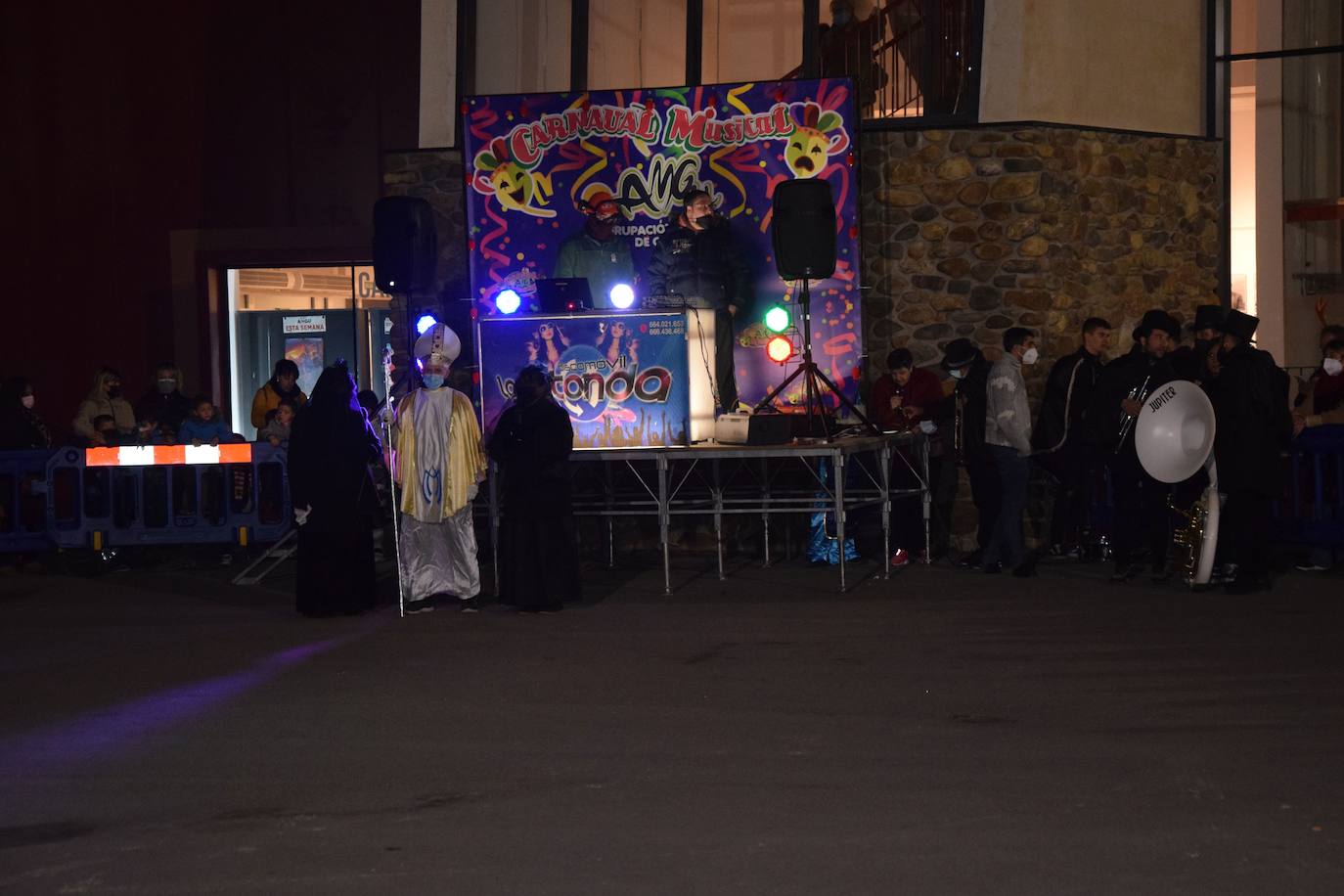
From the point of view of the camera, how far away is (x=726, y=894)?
17.7ft

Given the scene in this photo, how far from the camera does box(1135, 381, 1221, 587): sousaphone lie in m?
12.0

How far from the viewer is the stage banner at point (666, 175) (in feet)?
50.8

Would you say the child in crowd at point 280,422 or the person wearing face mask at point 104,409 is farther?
the person wearing face mask at point 104,409

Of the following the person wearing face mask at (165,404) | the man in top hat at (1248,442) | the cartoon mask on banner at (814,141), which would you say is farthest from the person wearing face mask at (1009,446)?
the person wearing face mask at (165,404)

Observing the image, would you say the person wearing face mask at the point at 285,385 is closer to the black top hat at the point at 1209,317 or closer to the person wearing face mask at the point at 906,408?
the person wearing face mask at the point at 906,408

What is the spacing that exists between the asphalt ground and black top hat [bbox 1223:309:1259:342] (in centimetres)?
184

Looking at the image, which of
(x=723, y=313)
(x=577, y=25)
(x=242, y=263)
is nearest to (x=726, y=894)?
(x=723, y=313)

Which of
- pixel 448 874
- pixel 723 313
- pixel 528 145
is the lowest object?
pixel 448 874

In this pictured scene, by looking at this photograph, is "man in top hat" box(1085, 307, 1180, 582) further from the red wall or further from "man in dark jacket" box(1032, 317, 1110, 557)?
the red wall

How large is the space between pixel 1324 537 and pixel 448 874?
9.35 metres

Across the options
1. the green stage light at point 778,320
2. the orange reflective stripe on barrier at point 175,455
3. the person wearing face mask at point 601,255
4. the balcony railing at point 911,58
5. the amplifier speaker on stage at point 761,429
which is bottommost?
the orange reflective stripe on barrier at point 175,455

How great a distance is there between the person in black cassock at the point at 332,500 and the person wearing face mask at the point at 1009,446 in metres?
4.60

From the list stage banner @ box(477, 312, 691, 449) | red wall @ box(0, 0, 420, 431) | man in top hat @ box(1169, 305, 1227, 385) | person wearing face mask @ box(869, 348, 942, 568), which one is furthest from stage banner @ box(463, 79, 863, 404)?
red wall @ box(0, 0, 420, 431)

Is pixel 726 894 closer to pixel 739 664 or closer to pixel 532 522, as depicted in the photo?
pixel 739 664
